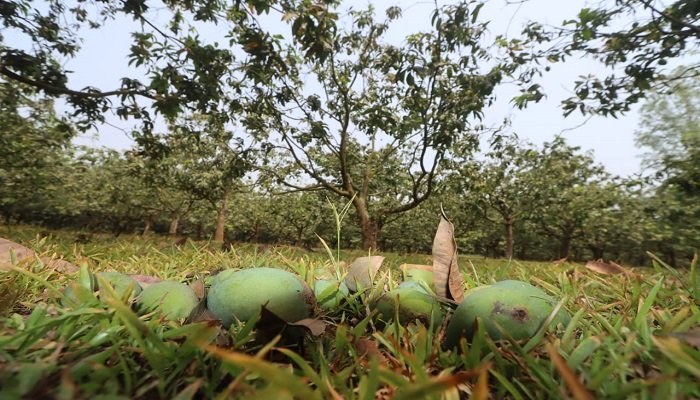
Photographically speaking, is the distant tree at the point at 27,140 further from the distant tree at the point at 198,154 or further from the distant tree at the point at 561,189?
the distant tree at the point at 561,189

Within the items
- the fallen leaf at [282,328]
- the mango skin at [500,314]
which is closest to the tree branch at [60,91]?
the fallen leaf at [282,328]

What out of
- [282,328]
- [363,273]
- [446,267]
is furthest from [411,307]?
[282,328]

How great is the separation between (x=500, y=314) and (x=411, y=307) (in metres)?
0.27

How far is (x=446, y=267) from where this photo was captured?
1.05 meters

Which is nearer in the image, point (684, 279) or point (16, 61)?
point (684, 279)

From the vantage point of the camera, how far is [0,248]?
1617mm

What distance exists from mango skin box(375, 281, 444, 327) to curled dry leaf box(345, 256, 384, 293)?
15 cm

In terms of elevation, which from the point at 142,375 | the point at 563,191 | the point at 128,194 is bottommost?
the point at 142,375

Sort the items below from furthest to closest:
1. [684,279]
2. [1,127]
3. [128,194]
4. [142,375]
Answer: [128,194] < [1,127] < [684,279] < [142,375]

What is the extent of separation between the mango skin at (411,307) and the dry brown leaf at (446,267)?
0.18ft

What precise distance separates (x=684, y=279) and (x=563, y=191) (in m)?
20.9

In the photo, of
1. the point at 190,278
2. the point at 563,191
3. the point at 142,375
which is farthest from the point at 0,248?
the point at 563,191

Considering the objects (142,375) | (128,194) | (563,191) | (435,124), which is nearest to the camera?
(142,375)

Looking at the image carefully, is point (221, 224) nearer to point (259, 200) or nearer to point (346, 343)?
point (259, 200)
